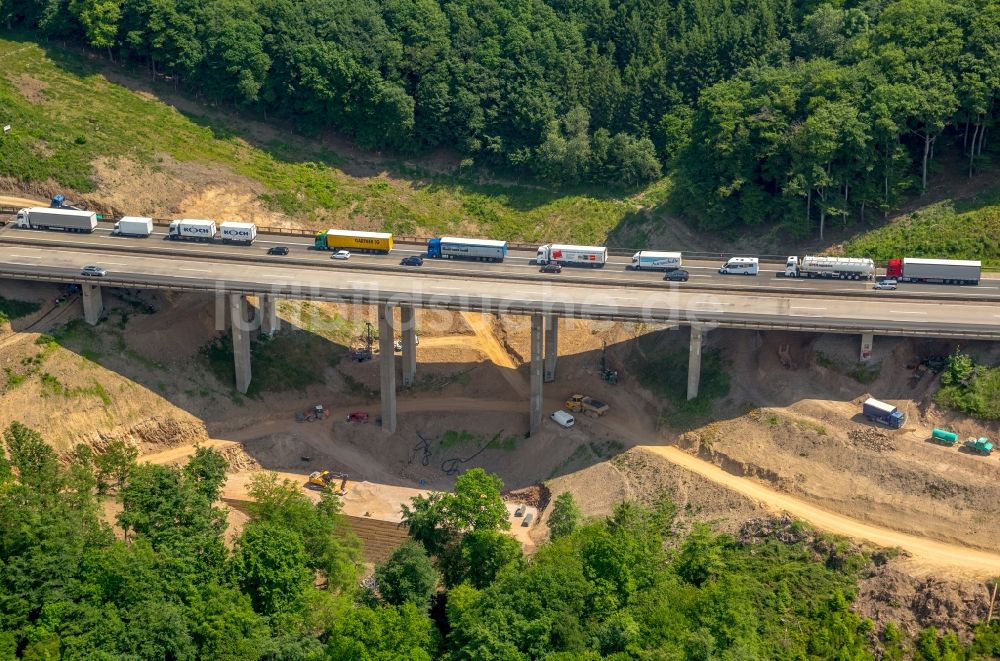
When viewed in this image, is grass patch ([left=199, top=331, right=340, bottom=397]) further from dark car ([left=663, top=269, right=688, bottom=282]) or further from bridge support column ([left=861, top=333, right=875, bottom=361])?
bridge support column ([left=861, top=333, right=875, bottom=361])

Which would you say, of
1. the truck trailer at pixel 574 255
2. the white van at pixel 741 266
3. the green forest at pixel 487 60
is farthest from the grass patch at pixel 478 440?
the green forest at pixel 487 60

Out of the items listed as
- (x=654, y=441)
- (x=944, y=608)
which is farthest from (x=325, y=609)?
(x=944, y=608)

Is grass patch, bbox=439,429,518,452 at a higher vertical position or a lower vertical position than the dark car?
lower

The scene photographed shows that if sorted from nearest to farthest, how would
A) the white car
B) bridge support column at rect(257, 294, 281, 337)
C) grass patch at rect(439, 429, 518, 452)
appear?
1. the white car
2. grass patch at rect(439, 429, 518, 452)
3. bridge support column at rect(257, 294, 281, 337)

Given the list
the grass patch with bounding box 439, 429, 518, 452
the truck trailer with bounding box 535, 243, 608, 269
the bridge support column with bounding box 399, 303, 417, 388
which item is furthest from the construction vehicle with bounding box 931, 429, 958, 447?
the bridge support column with bounding box 399, 303, 417, 388

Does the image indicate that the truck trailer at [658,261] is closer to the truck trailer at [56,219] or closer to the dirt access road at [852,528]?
the dirt access road at [852,528]

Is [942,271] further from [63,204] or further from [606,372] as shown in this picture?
[63,204]

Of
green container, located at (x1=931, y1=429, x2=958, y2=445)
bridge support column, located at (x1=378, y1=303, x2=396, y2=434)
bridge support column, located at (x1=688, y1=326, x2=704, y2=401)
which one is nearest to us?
green container, located at (x1=931, y1=429, x2=958, y2=445)
